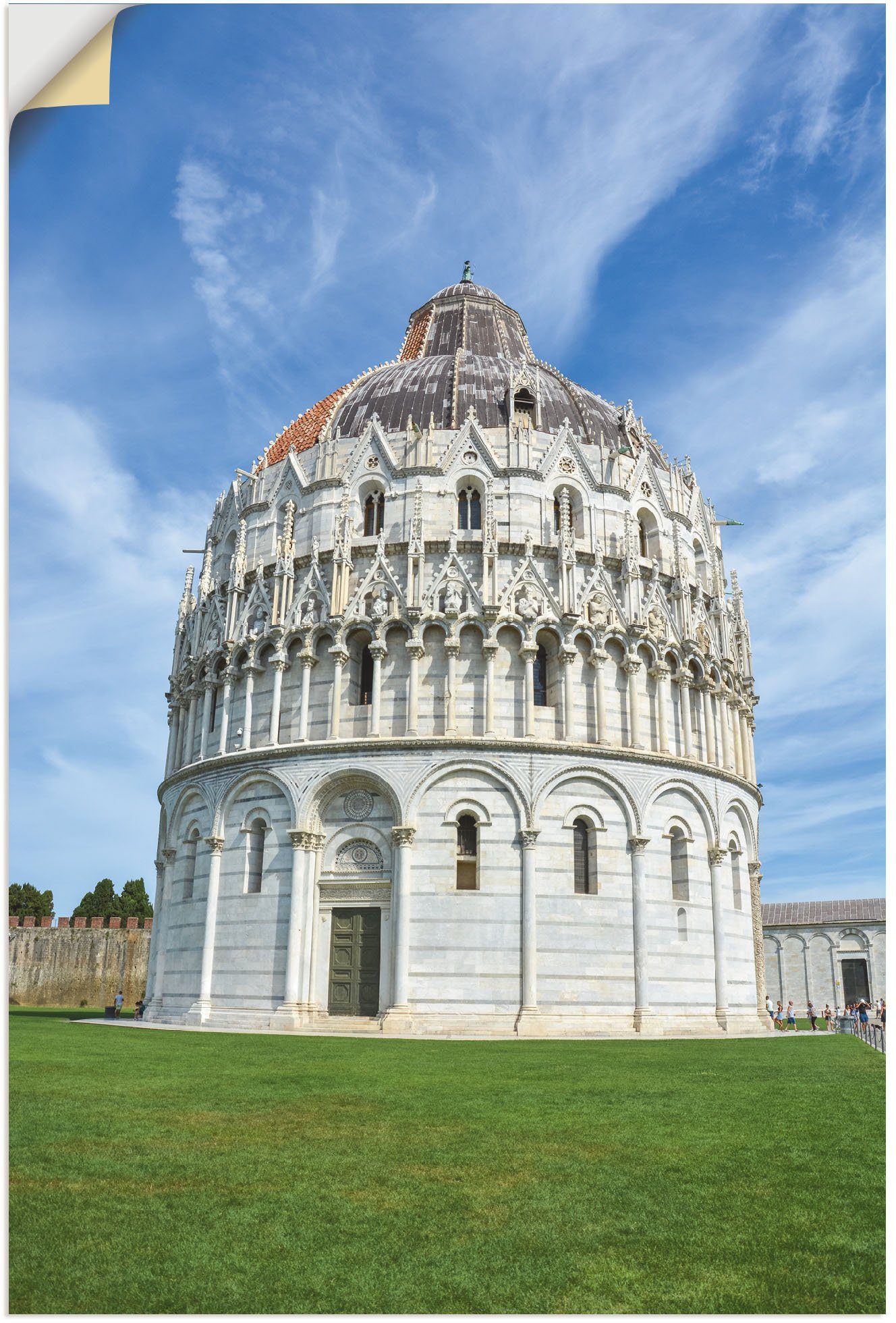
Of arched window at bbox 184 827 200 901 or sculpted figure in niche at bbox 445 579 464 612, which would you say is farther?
arched window at bbox 184 827 200 901

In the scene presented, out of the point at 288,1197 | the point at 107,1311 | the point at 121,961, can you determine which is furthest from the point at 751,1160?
the point at 121,961

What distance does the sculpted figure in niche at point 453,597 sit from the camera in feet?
111

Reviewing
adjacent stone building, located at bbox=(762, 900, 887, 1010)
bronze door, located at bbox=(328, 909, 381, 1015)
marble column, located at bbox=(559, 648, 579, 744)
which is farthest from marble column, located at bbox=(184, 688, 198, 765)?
adjacent stone building, located at bbox=(762, 900, 887, 1010)

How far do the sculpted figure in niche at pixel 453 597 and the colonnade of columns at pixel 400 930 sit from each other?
7.59m

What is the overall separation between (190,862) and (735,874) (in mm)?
20965

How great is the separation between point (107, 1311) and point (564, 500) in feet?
108

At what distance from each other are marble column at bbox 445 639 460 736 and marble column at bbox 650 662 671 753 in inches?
294

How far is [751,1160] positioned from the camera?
9766mm

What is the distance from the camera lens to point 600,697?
34.0 metres

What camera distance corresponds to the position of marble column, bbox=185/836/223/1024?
109ft

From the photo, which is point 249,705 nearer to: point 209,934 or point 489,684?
point 209,934

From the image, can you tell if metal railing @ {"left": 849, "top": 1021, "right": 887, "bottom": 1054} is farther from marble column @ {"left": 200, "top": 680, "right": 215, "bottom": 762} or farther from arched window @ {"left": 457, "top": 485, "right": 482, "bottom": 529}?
marble column @ {"left": 200, "top": 680, "right": 215, "bottom": 762}

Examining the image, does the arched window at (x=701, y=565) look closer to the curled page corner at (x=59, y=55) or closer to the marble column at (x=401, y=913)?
the marble column at (x=401, y=913)

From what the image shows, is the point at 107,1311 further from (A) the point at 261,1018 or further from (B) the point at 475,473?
(B) the point at 475,473
